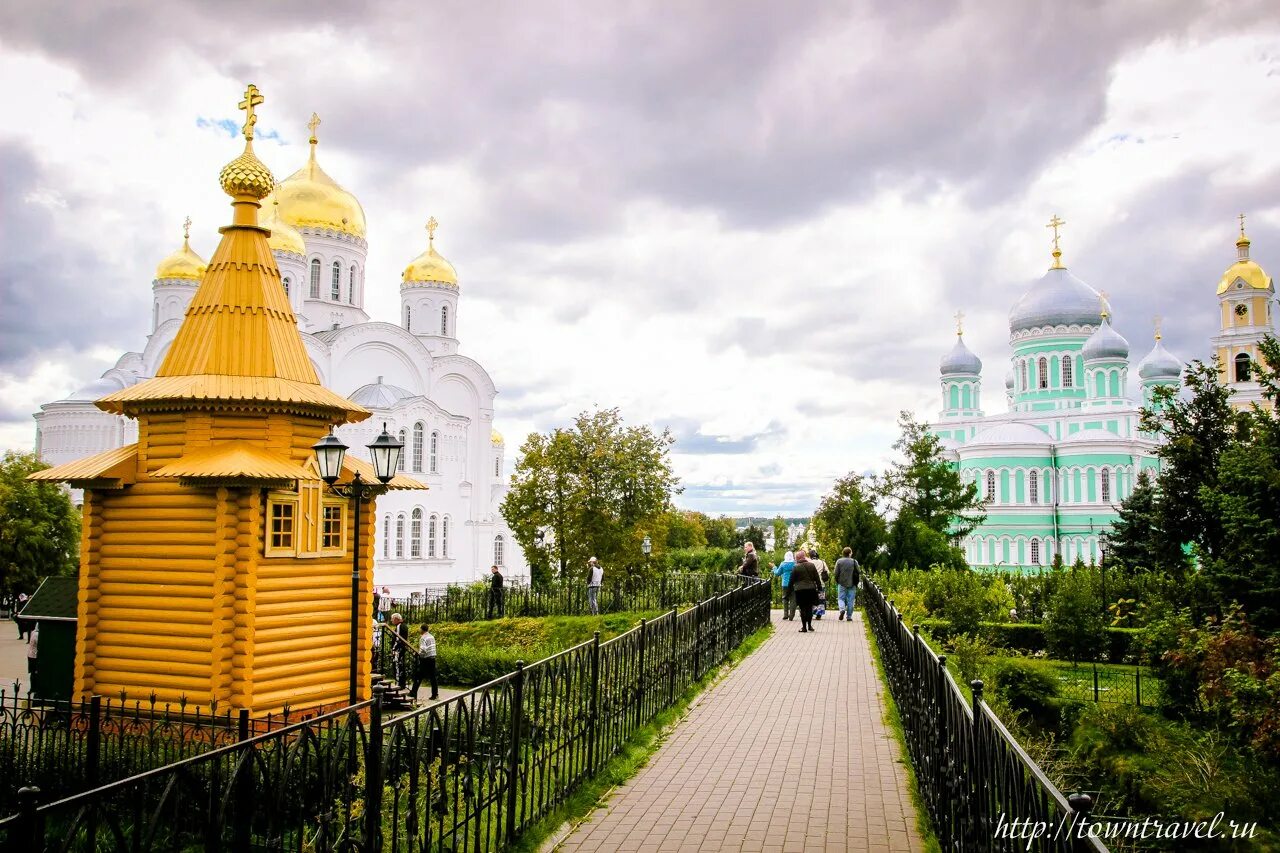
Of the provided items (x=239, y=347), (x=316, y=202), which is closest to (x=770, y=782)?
(x=239, y=347)

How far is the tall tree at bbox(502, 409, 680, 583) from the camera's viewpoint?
2703cm

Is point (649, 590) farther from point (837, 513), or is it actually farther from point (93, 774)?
point (93, 774)

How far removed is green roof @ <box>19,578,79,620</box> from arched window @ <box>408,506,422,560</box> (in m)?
23.5

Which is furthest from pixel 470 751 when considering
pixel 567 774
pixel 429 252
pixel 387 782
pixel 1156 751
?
pixel 429 252

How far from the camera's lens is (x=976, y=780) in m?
4.13

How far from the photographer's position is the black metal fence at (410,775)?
366 cm

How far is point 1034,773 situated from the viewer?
306 cm

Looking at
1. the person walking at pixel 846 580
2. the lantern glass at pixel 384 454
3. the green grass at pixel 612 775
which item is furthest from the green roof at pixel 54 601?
the person walking at pixel 846 580

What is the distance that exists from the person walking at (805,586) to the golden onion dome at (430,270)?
30.5m

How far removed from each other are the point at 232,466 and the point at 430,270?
34.2m

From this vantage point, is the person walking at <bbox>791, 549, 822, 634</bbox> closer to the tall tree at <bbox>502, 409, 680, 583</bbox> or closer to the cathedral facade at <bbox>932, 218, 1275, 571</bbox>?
the tall tree at <bbox>502, 409, 680, 583</bbox>

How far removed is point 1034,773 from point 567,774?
4202 millimetres

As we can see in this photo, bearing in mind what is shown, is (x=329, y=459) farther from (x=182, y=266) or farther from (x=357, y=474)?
(x=182, y=266)

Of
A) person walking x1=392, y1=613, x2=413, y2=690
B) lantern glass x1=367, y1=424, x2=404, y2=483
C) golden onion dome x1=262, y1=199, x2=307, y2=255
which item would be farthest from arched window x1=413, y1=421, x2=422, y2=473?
lantern glass x1=367, y1=424, x2=404, y2=483
